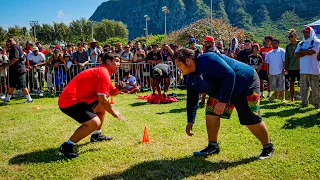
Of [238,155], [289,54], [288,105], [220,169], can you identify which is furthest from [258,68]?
[220,169]

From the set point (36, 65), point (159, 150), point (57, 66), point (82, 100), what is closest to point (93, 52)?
point (57, 66)

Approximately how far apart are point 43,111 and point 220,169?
6.32 metres

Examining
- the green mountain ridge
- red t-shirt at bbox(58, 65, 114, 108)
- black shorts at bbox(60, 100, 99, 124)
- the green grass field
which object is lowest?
the green grass field

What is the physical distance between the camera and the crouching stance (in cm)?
380

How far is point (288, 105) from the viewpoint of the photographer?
344 inches

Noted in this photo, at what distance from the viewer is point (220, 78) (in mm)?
3822

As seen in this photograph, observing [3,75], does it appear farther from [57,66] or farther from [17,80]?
[17,80]

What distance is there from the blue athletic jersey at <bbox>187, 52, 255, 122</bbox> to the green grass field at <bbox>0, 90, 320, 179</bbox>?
1.07 m

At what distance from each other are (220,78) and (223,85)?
0.10 meters

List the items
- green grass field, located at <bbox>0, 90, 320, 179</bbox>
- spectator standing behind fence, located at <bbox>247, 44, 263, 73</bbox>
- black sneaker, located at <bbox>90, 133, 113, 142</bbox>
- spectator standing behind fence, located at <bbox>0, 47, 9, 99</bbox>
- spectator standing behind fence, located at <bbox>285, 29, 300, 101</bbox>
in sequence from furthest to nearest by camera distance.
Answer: spectator standing behind fence, located at <bbox>0, 47, 9, 99</bbox> → spectator standing behind fence, located at <bbox>247, 44, 263, 73</bbox> → spectator standing behind fence, located at <bbox>285, 29, 300, 101</bbox> → black sneaker, located at <bbox>90, 133, 113, 142</bbox> → green grass field, located at <bbox>0, 90, 320, 179</bbox>

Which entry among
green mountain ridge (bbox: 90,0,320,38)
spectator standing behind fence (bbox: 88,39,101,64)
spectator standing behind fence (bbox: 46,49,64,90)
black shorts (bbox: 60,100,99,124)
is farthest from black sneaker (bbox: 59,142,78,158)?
green mountain ridge (bbox: 90,0,320,38)

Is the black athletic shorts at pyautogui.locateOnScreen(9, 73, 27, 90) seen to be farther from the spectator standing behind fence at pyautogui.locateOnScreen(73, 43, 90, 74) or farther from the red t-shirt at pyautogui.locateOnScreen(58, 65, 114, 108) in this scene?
the red t-shirt at pyautogui.locateOnScreen(58, 65, 114, 108)

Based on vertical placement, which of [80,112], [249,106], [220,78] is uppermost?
[220,78]

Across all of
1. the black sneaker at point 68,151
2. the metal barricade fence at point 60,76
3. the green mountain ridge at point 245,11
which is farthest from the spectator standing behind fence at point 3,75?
the green mountain ridge at point 245,11
